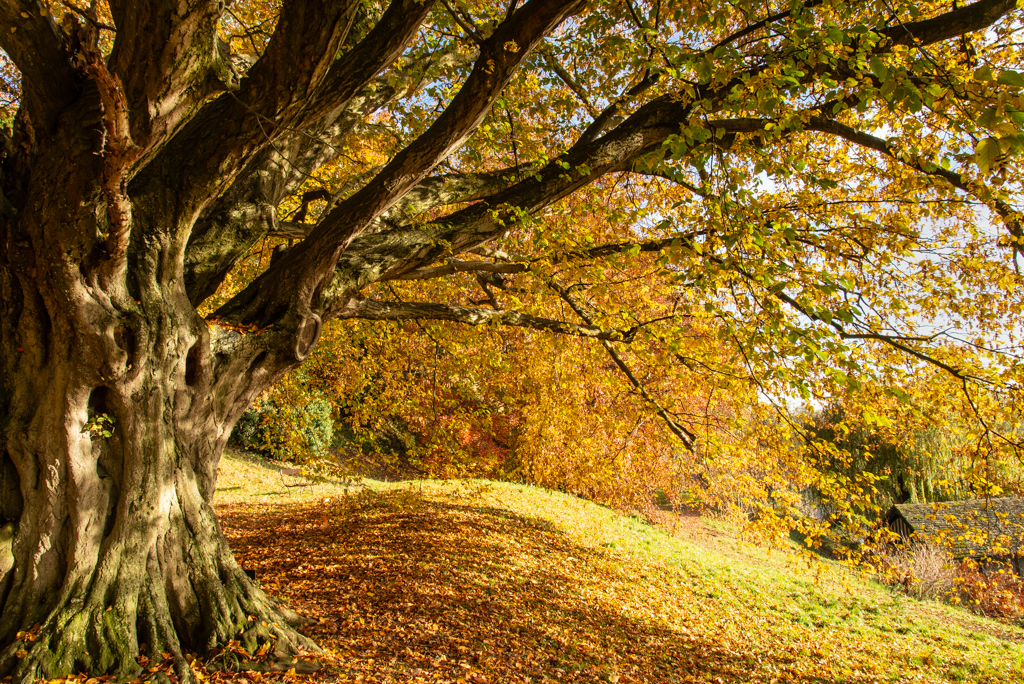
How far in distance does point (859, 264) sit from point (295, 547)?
27.8 ft

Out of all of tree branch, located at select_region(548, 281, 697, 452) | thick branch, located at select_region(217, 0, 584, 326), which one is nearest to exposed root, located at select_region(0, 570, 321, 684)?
thick branch, located at select_region(217, 0, 584, 326)

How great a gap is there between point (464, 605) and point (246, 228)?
15.4 feet

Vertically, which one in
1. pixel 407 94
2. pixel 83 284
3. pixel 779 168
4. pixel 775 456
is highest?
pixel 407 94

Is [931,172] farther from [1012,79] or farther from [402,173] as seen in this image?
[402,173]

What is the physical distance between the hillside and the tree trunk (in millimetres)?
1299

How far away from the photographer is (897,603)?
36.3 ft

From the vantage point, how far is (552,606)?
6832 millimetres

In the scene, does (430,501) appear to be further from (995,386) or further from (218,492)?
(995,386)

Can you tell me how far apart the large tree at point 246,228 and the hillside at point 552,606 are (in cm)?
154

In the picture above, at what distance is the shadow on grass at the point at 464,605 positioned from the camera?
4.87m

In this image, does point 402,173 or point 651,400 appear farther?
point 651,400

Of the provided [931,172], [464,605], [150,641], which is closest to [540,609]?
[464,605]

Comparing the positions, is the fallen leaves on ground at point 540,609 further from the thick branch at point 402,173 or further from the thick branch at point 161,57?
the thick branch at point 161,57

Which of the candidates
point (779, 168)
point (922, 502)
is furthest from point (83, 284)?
point (922, 502)
